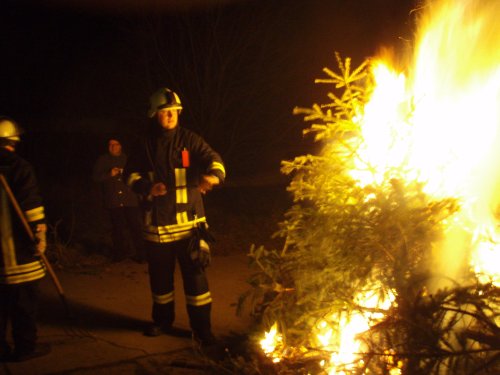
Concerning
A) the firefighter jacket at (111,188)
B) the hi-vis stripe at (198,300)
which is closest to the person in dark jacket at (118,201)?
the firefighter jacket at (111,188)

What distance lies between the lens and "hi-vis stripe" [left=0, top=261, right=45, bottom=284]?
15.4 feet

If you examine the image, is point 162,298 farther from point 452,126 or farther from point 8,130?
point 452,126

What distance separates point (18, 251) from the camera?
15.6 feet

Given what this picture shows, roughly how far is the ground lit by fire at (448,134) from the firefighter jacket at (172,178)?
1368mm

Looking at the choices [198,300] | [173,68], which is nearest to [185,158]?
[198,300]

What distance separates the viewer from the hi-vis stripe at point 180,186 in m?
5.08

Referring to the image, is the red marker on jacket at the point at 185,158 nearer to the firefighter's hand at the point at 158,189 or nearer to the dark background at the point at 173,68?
the firefighter's hand at the point at 158,189

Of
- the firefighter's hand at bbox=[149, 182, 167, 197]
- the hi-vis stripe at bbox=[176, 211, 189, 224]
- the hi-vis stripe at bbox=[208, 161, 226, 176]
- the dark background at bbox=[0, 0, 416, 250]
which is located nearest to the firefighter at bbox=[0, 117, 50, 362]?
the firefighter's hand at bbox=[149, 182, 167, 197]

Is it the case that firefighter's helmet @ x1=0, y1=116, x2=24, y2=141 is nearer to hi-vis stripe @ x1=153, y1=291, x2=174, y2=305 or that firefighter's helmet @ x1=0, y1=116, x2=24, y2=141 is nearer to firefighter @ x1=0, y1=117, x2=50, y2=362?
firefighter @ x1=0, y1=117, x2=50, y2=362

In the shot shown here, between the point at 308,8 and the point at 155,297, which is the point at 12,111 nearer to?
the point at 308,8

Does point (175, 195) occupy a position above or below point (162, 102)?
below

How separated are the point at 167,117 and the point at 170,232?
1.07 meters

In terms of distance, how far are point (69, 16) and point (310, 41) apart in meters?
7.15

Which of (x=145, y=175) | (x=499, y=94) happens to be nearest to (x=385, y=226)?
(x=499, y=94)
